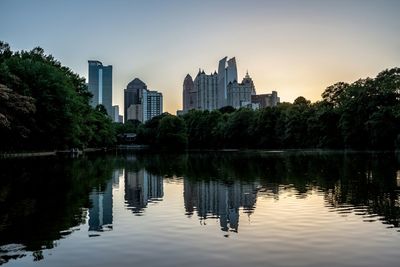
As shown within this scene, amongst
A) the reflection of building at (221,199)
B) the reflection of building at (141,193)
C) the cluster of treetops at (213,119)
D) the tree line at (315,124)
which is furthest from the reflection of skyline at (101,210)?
the tree line at (315,124)

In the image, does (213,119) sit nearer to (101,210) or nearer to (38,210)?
(101,210)

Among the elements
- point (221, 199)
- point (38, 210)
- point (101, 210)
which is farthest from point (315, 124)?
point (38, 210)

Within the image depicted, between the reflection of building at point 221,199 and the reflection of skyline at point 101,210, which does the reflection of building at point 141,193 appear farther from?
the reflection of building at point 221,199

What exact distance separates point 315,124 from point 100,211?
91772 millimetres

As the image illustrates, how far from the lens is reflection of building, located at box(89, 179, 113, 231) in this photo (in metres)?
15.1

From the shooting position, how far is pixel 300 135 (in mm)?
111750

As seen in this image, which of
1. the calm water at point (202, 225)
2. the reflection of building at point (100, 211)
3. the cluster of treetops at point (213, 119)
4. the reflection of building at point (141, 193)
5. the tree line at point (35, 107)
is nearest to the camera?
the calm water at point (202, 225)

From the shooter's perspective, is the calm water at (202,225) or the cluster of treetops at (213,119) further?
the cluster of treetops at (213,119)

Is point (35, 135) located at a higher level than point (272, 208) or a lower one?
higher

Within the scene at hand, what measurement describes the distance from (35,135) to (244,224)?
5973cm

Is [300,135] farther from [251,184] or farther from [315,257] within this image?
[315,257]

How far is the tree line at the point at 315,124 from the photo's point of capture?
271 ft

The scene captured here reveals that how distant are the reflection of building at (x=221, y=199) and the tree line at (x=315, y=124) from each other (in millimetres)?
52519

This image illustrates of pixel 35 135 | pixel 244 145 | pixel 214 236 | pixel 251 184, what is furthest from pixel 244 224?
pixel 244 145
